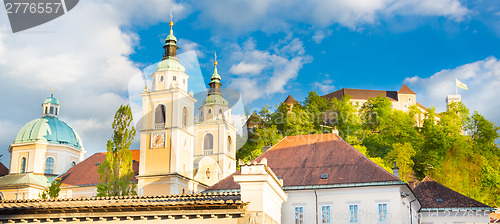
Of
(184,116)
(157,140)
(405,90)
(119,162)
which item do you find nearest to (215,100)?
(184,116)

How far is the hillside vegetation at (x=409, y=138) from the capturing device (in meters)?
58.4

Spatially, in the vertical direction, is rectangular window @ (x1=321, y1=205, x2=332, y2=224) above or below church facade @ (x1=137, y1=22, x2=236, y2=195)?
below

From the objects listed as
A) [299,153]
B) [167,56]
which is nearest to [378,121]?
[167,56]

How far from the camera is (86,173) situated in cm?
6406

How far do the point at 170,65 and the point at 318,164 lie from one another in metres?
29.8

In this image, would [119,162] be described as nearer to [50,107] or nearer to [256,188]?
[256,188]

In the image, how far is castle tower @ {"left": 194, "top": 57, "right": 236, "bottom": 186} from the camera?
6869 centimetres

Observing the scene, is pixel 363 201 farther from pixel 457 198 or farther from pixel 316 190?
pixel 457 198

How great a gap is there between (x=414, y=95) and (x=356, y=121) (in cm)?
5049

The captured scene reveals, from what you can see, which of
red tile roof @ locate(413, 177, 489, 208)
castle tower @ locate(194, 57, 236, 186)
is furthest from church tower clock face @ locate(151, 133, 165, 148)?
red tile roof @ locate(413, 177, 489, 208)

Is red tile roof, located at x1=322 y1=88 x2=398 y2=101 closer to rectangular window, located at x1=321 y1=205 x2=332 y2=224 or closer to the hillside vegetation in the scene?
the hillside vegetation

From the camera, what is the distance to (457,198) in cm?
4044

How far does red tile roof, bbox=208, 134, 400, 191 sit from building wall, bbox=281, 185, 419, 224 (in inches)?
23.1

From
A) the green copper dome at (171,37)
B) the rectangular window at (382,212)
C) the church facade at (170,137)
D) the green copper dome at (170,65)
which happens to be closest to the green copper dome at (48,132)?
the church facade at (170,137)
